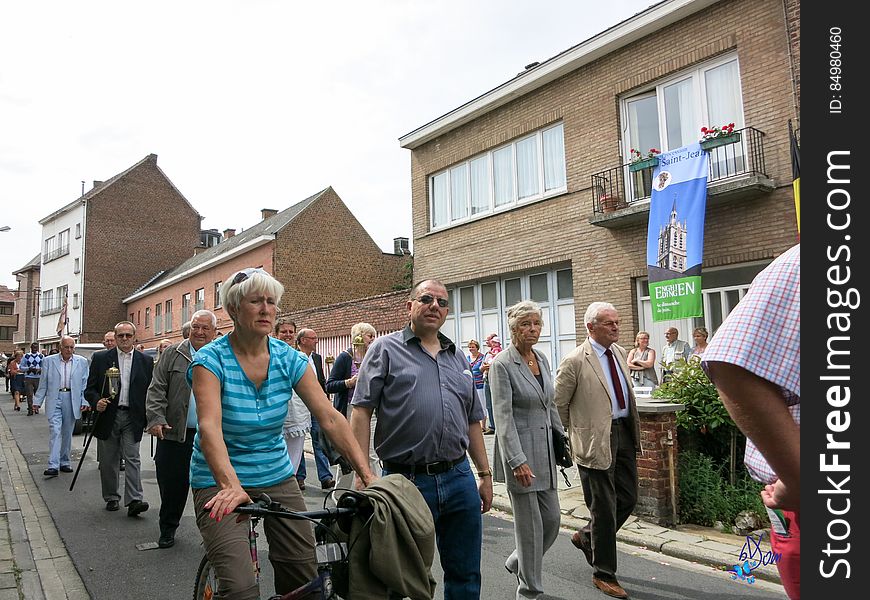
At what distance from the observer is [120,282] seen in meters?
46.5

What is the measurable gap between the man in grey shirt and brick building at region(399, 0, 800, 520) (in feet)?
28.1

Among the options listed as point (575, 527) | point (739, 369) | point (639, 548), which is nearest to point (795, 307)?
point (739, 369)

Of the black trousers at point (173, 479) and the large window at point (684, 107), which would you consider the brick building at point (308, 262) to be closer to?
the large window at point (684, 107)

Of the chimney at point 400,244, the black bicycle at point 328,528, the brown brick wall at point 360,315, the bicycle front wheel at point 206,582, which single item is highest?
the chimney at point 400,244

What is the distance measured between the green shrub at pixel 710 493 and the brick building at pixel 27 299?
67.0m

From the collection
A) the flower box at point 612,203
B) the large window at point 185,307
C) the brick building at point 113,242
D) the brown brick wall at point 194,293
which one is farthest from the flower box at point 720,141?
the brick building at point 113,242

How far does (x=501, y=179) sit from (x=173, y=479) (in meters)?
12.1

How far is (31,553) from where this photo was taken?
19.1 ft

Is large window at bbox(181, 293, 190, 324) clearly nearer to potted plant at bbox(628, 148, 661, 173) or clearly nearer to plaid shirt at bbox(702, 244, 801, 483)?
potted plant at bbox(628, 148, 661, 173)

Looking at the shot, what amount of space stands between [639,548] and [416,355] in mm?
3346

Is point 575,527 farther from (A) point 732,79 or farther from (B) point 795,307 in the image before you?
(A) point 732,79

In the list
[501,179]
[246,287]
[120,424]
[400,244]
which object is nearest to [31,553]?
[120,424]

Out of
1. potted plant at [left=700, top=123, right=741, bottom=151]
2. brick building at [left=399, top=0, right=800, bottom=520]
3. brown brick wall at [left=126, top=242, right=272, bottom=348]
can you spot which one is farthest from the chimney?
potted plant at [left=700, top=123, right=741, bottom=151]

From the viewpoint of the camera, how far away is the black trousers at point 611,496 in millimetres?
4668
